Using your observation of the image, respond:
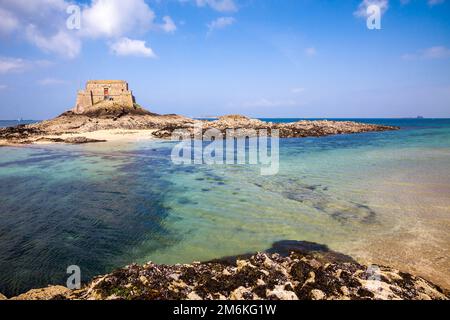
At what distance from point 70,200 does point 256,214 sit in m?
7.30

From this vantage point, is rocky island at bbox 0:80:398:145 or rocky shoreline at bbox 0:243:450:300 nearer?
rocky shoreline at bbox 0:243:450:300

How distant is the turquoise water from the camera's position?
252 inches

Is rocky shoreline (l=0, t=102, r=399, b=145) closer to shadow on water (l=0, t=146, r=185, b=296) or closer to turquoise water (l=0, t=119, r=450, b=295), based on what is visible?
shadow on water (l=0, t=146, r=185, b=296)

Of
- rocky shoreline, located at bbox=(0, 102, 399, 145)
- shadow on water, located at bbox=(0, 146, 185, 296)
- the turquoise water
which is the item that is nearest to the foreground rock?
the turquoise water

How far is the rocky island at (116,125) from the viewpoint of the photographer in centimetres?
4122

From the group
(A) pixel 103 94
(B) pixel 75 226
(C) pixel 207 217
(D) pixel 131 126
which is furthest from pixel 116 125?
(C) pixel 207 217

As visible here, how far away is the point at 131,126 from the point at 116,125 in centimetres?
296

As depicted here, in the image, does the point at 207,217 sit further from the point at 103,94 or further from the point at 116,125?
the point at 103,94

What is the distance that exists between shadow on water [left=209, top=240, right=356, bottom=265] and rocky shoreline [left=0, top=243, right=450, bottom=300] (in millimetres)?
572

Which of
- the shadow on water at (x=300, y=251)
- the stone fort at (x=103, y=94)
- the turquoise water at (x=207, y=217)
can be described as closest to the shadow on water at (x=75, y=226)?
the turquoise water at (x=207, y=217)

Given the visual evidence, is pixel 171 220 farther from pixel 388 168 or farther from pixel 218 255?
pixel 388 168

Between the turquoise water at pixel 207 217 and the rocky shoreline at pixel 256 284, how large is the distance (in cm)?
79

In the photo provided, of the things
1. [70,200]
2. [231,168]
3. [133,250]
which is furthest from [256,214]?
[231,168]

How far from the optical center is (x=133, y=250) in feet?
22.6
